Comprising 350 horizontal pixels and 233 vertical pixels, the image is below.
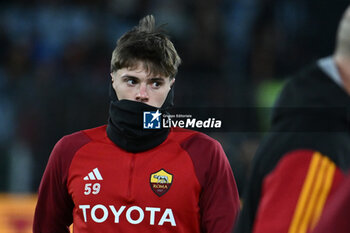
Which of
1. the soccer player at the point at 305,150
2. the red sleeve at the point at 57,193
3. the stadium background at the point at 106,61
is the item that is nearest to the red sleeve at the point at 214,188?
the red sleeve at the point at 57,193

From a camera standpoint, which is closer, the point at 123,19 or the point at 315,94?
the point at 315,94

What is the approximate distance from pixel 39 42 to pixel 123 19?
1334mm

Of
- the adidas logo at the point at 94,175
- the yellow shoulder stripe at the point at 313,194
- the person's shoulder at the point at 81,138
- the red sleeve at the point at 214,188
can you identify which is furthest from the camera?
the person's shoulder at the point at 81,138

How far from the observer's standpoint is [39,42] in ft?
36.2

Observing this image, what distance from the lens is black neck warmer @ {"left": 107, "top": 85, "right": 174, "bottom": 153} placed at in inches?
132

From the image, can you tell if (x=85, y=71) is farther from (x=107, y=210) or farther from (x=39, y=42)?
(x=107, y=210)

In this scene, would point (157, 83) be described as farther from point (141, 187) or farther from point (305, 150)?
point (305, 150)

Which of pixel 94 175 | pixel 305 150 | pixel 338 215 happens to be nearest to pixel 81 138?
pixel 94 175

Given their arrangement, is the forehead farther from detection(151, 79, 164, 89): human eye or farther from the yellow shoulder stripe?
the yellow shoulder stripe

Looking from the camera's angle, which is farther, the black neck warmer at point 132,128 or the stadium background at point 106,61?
the stadium background at point 106,61

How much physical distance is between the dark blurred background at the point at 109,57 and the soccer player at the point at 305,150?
562cm

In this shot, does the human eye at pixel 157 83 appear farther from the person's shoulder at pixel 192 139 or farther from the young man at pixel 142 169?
the person's shoulder at pixel 192 139

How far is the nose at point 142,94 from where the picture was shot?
11.0 ft

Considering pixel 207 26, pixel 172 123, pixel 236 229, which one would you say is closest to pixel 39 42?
pixel 207 26
